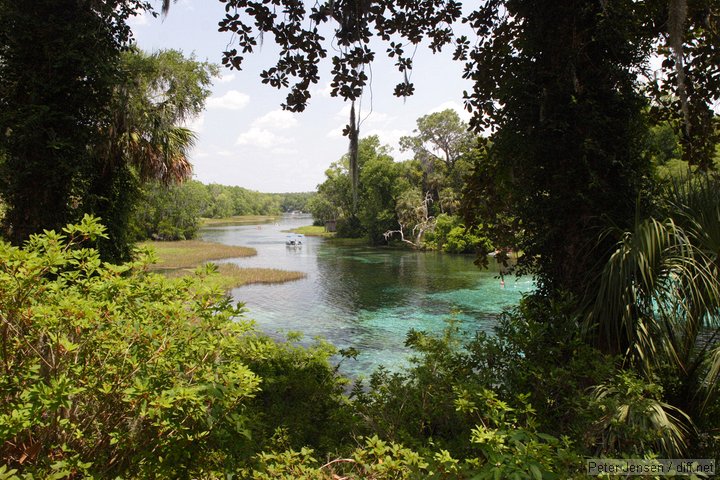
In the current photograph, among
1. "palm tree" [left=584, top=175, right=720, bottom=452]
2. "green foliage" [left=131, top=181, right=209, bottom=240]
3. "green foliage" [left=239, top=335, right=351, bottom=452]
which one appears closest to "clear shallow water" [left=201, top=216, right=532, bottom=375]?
"green foliage" [left=239, top=335, right=351, bottom=452]

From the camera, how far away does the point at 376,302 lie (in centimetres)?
1839

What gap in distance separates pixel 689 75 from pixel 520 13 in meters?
1.99

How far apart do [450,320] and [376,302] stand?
46.5ft

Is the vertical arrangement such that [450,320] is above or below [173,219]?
below

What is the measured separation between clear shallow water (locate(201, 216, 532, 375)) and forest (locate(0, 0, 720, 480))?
4.59 metres

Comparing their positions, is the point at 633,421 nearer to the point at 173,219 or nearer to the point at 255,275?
the point at 255,275

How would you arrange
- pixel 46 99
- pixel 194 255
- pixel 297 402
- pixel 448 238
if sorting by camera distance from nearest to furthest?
pixel 297 402 → pixel 46 99 → pixel 194 255 → pixel 448 238

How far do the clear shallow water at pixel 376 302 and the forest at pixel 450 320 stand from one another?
4595 mm

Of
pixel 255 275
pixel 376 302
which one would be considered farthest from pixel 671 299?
pixel 255 275

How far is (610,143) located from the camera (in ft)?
12.1

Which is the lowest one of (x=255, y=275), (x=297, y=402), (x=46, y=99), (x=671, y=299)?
(x=255, y=275)

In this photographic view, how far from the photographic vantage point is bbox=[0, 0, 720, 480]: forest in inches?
78.2

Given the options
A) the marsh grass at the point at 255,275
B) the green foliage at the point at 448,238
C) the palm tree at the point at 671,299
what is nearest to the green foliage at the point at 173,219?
the marsh grass at the point at 255,275

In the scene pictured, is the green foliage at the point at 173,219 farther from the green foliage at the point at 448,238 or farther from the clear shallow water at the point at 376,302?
the green foliage at the point at 448,238
